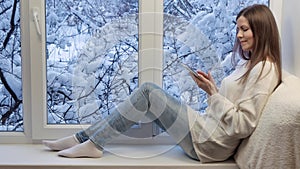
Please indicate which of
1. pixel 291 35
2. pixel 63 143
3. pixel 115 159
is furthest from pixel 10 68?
pixel 291 35

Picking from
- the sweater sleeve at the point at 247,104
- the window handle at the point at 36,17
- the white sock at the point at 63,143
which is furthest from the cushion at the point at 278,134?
the window handle at the point at 36,17

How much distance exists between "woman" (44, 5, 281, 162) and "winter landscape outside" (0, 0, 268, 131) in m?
0.07

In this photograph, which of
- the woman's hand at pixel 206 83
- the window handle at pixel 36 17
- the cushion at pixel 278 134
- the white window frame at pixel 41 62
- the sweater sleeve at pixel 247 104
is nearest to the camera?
the cushion at pixel 278 134

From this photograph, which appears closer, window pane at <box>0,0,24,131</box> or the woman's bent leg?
the woman's bent leg

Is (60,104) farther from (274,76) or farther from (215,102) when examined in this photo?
(274,76)

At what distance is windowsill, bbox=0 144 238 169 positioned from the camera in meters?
1.78

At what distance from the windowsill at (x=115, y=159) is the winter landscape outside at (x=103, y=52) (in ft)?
0.66

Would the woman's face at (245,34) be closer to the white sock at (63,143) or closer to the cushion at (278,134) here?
the cushion at (278,134)

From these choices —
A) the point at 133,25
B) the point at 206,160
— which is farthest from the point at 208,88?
the point at 133,25

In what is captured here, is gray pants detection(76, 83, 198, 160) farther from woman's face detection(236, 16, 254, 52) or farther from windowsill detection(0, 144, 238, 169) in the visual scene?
woman's face detection(236, 16, 254, 52)

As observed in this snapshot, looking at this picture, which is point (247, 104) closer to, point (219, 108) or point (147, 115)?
point (219, 108)

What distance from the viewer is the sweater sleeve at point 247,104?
1.62m

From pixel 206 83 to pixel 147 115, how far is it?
0.34 metres

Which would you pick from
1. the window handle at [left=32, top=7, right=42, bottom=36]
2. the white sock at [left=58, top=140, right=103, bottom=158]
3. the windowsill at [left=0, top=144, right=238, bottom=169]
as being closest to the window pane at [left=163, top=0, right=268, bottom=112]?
the windowsill at [left=0, top=144, right=238, bottom=169]
